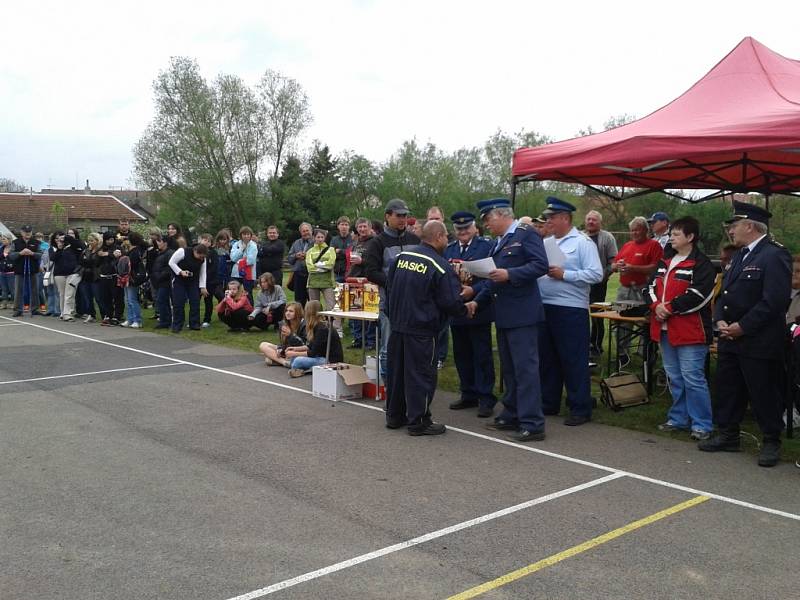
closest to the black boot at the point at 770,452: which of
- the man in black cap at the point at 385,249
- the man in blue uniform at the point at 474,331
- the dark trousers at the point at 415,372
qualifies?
the man in blue uniform at the point at 474,331

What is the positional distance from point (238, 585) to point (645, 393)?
532 centimetres

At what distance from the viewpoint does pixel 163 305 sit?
1502 centimetres

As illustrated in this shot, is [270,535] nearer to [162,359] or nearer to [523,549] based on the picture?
[523,549]

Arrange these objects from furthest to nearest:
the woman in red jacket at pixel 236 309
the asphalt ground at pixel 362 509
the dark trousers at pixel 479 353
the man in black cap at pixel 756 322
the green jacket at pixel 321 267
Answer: the woman in red jacket at pixel 236 309 < the green jacket at pixel 321 267 < the dark trousers at pixel 479 353 < the man in black cap at pixel 756 322 < the asphalt ground at pixel 362 509

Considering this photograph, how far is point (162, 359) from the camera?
11336mm

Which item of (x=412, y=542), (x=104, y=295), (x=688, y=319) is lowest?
(x=412, y=542)

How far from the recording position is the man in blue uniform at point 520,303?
6590mm

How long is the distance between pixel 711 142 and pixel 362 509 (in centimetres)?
443

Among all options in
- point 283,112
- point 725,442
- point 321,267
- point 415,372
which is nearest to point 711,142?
point 725,442

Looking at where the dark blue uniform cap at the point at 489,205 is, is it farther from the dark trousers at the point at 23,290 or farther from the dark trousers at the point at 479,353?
the dark trousers at the point at 23,290

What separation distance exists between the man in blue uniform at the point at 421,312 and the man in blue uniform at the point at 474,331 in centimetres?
62

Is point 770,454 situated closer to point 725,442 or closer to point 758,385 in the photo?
point 725,442

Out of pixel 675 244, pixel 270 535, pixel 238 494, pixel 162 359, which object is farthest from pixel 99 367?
pixel 675 244

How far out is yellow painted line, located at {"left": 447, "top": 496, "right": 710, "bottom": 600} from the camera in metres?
3.79
